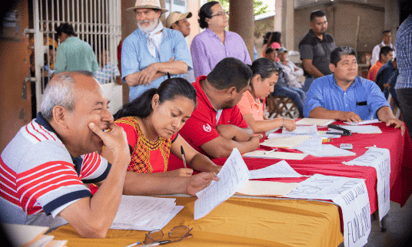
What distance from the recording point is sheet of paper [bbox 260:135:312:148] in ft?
8.08

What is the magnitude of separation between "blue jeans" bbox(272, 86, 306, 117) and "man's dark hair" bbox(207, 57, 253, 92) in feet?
15.0

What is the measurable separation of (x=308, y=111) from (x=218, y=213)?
258 cm

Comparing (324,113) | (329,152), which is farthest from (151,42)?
(329,152)

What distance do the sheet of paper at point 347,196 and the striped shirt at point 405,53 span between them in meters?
2.03

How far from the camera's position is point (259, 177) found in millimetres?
1737

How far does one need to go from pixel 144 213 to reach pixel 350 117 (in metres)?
2.45

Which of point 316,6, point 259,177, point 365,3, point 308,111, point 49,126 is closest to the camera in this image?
point 49,126

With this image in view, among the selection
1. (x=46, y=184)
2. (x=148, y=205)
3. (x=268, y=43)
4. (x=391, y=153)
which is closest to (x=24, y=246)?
(x=46, y=184)

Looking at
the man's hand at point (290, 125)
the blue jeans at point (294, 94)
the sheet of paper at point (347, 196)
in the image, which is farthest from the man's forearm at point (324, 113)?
the blue jeans at point (294, 94)

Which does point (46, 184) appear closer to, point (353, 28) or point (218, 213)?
point (218, 213)

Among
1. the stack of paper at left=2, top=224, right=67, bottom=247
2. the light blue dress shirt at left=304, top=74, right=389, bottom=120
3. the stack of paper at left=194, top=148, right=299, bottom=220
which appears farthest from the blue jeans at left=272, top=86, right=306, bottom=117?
the stack of paper at left=2, top=224, right=67, bottom=247

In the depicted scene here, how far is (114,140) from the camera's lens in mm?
1248

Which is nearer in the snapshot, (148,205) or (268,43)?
(148,205)

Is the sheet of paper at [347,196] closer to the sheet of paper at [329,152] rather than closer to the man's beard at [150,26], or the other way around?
the sheet of paper at [329,152]
